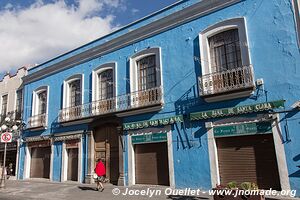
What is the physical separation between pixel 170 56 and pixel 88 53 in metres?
5.73

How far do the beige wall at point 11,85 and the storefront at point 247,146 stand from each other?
1530 centimetres

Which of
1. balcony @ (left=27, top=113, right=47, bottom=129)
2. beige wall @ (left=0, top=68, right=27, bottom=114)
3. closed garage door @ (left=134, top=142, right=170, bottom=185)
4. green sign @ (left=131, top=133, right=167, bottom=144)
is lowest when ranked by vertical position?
closed garage door @ (left=134, top=142, right=170, bottom=185)

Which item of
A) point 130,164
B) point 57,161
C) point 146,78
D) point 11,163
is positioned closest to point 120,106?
point 146,78

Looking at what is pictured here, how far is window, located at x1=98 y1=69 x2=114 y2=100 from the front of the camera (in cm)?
1518

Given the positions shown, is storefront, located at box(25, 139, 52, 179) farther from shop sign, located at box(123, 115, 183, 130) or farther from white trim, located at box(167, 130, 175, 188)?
white trim, located at box(167, 130, 175, 188)

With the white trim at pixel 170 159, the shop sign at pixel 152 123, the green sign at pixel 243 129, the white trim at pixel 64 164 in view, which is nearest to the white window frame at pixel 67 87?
the white trim at pixel 64 164

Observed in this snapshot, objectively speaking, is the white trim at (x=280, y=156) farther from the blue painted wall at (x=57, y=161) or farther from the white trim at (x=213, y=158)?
the blue painted wall at (x=57, y=161)

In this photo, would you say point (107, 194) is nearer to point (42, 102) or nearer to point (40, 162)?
point (40, 162)

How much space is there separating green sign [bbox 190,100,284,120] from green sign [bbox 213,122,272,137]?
1.54 ft

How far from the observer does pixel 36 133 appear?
18.4m

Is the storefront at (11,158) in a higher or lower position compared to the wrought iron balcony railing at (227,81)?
lower

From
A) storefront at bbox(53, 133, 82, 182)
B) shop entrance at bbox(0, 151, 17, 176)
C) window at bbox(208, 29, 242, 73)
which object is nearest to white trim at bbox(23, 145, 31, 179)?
shop entrance at bbox(0, 151, 17, 176)

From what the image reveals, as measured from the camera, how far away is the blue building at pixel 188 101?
32.5 feet

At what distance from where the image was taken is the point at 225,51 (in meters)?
11.6
